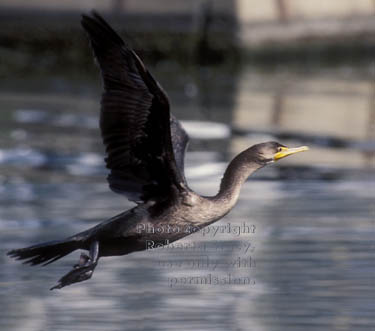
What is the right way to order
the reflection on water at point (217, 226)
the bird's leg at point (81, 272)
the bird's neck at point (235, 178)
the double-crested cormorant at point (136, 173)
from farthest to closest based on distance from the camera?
the bird's neck at point (235, 178)
the double-crested cormorant at point (136, 173)
the bird's leg at point (81, 272)
the reflection on water at point (217, 226)

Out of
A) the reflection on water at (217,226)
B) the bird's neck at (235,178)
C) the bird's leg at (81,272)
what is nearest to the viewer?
the reflection on water at (217,226)

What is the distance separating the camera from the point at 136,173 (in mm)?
7305

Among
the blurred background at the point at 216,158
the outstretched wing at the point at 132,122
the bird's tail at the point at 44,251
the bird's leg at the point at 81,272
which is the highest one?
the outstretched wing at the point at 132,122

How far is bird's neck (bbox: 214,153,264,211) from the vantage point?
7195mm

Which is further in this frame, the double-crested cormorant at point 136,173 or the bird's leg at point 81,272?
the double-crested cormorant at point 136,173

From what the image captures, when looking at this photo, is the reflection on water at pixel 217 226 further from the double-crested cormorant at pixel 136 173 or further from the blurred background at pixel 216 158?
the double-crested cormorant at pixel 136 173

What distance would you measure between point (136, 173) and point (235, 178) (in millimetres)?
501

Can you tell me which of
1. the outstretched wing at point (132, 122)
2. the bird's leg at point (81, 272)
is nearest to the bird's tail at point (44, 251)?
the bird's leg at point (81, 272)

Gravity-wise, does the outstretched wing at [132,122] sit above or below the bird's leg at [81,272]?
above

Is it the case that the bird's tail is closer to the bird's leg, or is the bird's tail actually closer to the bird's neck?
the bird's leg

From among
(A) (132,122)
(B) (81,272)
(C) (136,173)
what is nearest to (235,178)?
(C) (136,173)

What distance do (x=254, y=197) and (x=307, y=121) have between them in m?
4.52

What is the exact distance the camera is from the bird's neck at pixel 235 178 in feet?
23.6

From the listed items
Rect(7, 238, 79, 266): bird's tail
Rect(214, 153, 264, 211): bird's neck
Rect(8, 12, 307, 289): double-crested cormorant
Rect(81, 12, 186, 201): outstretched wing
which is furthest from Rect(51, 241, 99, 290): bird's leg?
Rect(214, 153, 264, 211): bird's neck
